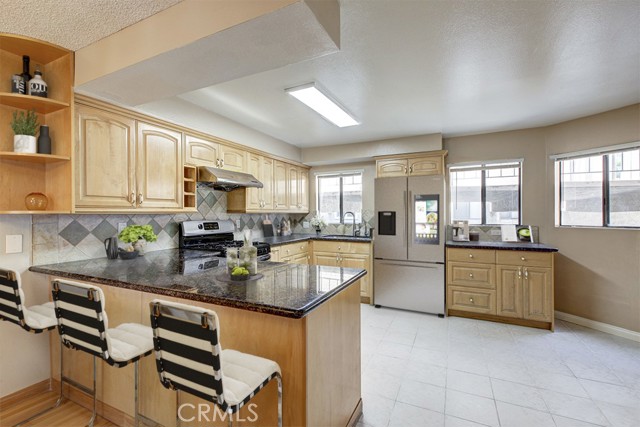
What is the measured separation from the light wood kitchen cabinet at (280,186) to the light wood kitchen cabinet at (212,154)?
737mm

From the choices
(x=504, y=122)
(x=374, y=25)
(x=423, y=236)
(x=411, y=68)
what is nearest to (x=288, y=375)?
(x=374, y=25)

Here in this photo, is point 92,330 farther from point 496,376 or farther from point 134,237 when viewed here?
point 496,376

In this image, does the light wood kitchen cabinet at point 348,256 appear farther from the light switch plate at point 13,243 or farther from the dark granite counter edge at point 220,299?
the light switch plate at point 13,243

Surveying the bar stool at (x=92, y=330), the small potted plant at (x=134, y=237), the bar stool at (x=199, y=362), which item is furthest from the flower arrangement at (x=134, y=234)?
the bar stool at (x=199, y=362)

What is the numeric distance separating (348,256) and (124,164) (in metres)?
3.04

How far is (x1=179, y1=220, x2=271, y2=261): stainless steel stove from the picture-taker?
315 cm

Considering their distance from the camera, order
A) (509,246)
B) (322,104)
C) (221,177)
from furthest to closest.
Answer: (509,246) < (221,177) < (322,104)

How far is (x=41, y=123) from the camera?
6.99 feet

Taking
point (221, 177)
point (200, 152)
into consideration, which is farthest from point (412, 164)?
point (200, 152)

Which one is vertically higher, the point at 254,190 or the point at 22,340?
the point at 254,190

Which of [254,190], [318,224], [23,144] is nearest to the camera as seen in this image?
[23,144]

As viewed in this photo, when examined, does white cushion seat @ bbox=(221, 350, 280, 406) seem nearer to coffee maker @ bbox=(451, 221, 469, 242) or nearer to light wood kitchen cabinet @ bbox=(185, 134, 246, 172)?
light wood kitchen cabinet @ bbox=(185, 134, 246, 172)

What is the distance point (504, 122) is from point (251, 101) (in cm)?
310

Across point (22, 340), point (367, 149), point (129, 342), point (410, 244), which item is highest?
point (367, 149)
